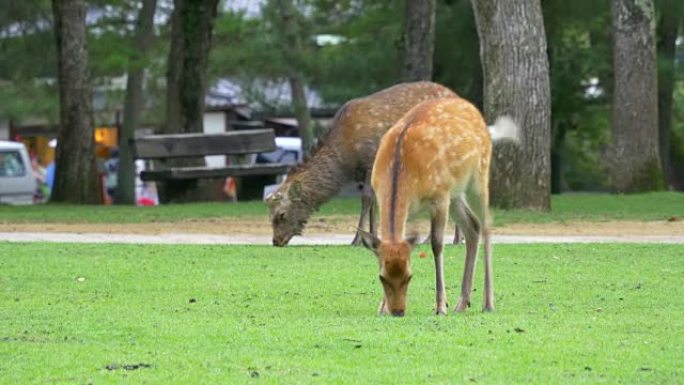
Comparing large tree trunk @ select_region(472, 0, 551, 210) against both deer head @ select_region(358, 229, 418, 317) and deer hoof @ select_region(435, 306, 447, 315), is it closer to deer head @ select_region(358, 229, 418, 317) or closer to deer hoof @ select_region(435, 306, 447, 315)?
deer hoof @ select_region(435, 306, 447, 315)

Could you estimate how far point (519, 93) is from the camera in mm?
24266

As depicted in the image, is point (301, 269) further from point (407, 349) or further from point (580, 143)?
point (580, 143)

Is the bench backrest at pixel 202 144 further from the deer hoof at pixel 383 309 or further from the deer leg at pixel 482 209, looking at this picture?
the deer hoof at pixel 383 309

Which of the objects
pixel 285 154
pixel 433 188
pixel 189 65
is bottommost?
pixel 285 154

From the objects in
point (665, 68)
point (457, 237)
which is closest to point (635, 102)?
point (665, 68)

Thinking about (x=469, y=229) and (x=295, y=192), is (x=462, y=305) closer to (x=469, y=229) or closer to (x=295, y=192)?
→ (x=469, y=229)

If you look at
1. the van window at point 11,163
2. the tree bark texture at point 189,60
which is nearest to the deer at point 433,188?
the tree bark texture at point 189,60

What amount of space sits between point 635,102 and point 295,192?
12.4 meters

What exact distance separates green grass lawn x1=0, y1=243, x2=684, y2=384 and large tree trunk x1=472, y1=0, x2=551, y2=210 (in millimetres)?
6688

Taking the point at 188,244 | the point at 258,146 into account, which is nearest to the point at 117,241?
the point at 188,244

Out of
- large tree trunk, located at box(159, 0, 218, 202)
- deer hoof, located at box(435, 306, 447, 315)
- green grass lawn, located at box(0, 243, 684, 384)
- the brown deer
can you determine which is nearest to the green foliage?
large tree trunk, located at box(159, 0, 218, 202)

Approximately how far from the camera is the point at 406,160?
12117mm

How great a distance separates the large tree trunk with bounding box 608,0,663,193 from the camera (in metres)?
30.2

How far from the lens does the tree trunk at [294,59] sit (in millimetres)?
40062
